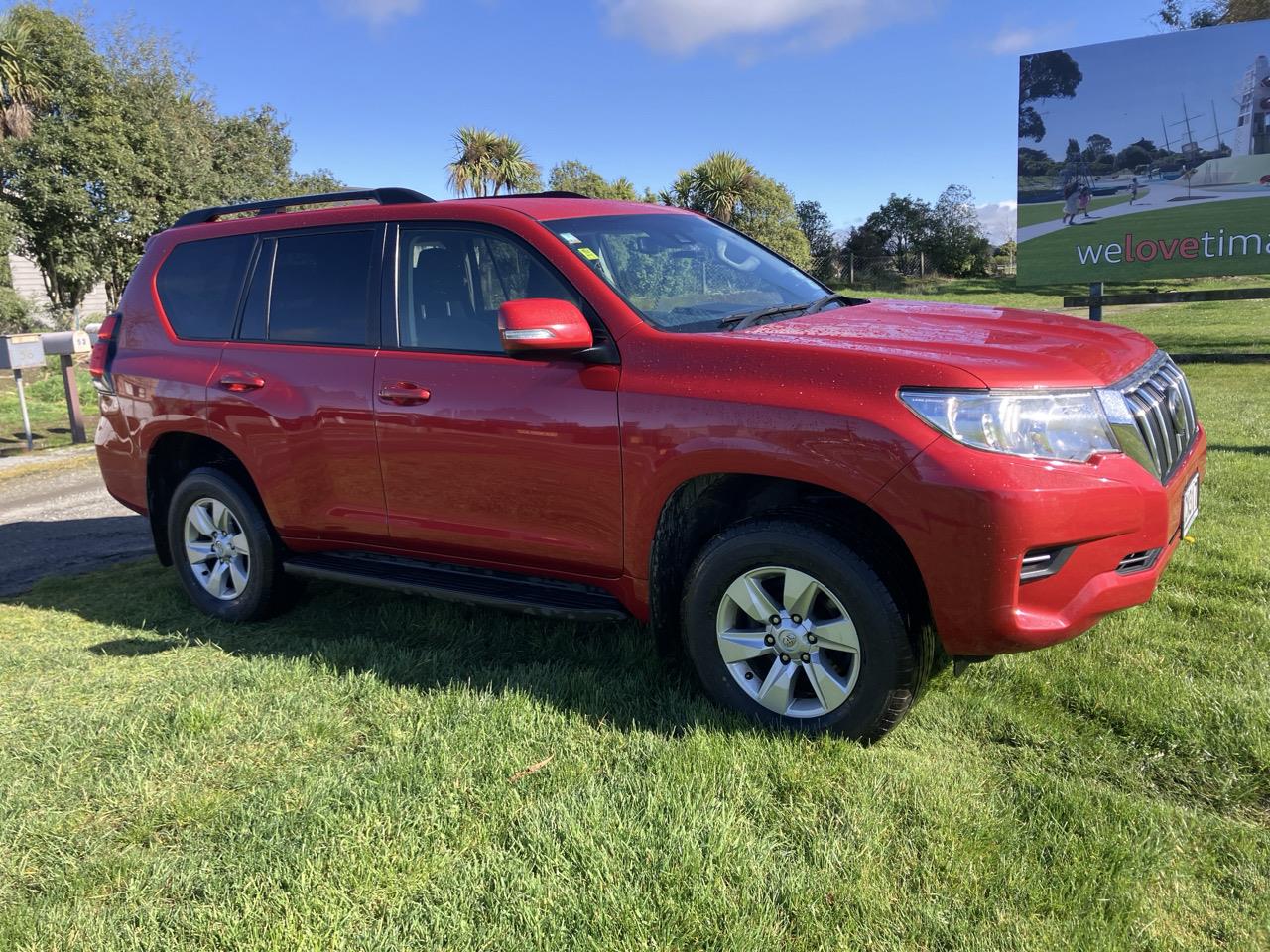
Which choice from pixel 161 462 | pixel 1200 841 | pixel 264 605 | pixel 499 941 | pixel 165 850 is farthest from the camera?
pixel 161 462

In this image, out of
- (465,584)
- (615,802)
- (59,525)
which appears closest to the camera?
(615,802)

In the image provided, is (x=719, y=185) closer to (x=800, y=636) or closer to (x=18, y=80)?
A: (x=18, y=80)

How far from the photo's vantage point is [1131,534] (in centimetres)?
288

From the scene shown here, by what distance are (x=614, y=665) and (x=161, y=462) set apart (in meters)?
2.88

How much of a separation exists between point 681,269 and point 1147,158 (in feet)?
50.5

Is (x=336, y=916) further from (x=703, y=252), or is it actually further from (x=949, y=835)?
(x=703, y=252)

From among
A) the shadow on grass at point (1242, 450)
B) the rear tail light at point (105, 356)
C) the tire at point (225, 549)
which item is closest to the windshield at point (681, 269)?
the tire at point (225, 549)

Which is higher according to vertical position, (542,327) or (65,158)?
(65,158)

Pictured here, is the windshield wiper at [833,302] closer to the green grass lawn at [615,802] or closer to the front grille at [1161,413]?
the front grille at [1161,413]

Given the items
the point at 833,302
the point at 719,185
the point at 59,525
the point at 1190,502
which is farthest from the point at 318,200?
the point at 719,185

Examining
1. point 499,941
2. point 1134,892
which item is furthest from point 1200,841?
point 499,941

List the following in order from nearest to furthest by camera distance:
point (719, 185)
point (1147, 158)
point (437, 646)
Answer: point (437, 646)
point (1147, 158)
point (719, 185)

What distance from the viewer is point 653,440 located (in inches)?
128

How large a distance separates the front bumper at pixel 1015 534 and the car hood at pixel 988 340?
0.29m
